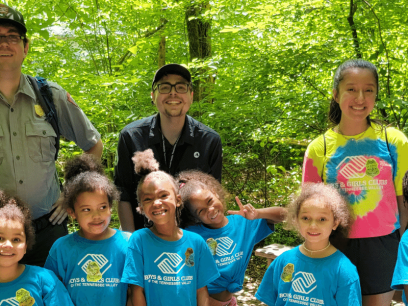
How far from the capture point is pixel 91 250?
2328mm

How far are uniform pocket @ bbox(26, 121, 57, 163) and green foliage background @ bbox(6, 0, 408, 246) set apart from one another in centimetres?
180

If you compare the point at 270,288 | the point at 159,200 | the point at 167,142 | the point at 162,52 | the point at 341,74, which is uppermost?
the point at 162,52

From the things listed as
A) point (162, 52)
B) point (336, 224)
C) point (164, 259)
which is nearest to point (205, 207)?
point (164, 259)

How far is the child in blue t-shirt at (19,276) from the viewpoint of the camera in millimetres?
2072

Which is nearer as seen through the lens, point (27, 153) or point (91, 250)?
point (91, 250)

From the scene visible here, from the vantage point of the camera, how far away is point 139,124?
2.86 metres

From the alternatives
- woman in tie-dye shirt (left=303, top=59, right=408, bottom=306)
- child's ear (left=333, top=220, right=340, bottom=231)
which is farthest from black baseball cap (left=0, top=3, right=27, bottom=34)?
child's ear (left=333, top=220, right=340, bottom=231)

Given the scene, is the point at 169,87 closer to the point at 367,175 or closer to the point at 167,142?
the point at 167,142

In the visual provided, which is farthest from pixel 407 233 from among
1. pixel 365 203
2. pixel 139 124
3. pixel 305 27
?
pixel 305 27

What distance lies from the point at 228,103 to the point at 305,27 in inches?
57.1

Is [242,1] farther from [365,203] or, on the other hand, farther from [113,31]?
[365,203]

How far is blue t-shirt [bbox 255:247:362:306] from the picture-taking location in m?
2.10

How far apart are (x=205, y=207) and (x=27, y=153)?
127 centimetres

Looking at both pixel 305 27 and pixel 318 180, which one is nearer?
pixel 318 180
